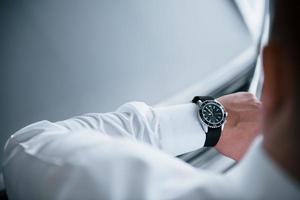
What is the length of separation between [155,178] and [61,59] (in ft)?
1.77

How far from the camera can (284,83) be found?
29 centimetres

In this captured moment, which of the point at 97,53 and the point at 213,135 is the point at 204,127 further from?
the point at 97,53

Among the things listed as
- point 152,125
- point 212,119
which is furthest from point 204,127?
point 152,125

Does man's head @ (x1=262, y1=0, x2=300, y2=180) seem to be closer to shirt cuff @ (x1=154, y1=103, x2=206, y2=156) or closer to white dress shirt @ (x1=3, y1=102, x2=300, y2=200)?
white dress shirt @ (x1=3, y1=102, x2=300, y2=200)

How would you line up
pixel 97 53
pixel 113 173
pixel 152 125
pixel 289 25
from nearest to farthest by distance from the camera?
pixel 289 25 → pixel 113 173 → pixel 152 125 → pixel 97 53

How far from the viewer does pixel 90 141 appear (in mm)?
495

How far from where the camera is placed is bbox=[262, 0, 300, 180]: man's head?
0.28 meters

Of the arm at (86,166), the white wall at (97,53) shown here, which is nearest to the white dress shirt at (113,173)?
the arm at (86,166)

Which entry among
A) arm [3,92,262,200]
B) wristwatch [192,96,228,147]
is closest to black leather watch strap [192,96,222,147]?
wristwatch [192,96,228,147]

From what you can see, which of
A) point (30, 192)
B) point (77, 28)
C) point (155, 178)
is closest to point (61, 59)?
point (77, 28)

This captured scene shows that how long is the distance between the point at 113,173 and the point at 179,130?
43 cm

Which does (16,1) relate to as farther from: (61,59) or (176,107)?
(176,107)

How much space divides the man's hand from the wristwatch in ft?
0.06

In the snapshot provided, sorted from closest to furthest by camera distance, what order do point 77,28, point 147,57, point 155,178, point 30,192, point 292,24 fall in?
point 292,24
point 155,178
point 30,192
point 77,28
point 147,57
